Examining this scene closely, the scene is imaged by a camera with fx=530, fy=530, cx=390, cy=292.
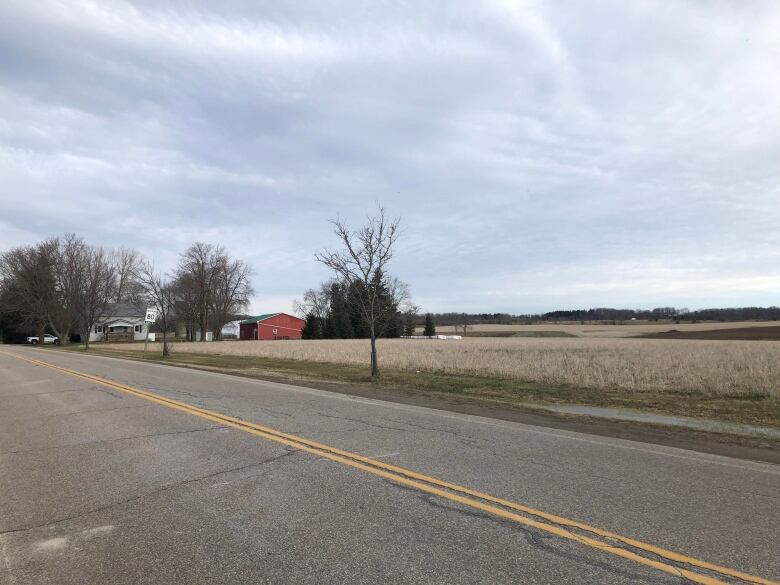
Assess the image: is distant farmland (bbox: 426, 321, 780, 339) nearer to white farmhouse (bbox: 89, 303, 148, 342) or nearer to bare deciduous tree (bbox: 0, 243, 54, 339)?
white farmhouse (bbox: 89, 303, 148, 342)

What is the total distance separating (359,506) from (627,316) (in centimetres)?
16886

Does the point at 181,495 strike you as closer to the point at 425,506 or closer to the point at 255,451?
the point at 255,451

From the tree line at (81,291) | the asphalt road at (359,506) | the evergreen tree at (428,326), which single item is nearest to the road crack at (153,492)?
the asphalt road at (359,506)

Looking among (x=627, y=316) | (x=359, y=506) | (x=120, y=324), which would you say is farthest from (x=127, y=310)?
(x=627, y=316)

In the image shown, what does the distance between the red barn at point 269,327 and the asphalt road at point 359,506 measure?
80273mm

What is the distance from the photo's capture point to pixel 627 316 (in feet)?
518

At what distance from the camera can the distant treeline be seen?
134 meters

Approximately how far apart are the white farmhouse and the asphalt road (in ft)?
259

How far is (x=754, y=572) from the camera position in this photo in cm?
361

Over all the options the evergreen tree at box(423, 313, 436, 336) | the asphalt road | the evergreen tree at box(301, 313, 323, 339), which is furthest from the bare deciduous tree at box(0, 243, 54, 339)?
the asphalt road

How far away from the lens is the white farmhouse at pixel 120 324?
7962cm

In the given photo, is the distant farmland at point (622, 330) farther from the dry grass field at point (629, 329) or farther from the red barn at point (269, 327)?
the red barn at point (269, 327)

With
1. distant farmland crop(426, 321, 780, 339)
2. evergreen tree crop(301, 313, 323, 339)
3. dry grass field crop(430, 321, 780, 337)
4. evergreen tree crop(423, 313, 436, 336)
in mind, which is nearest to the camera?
evergreen tree crop(301, 313, 323, 339)

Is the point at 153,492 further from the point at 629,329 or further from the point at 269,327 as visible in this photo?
the point at 629,329
